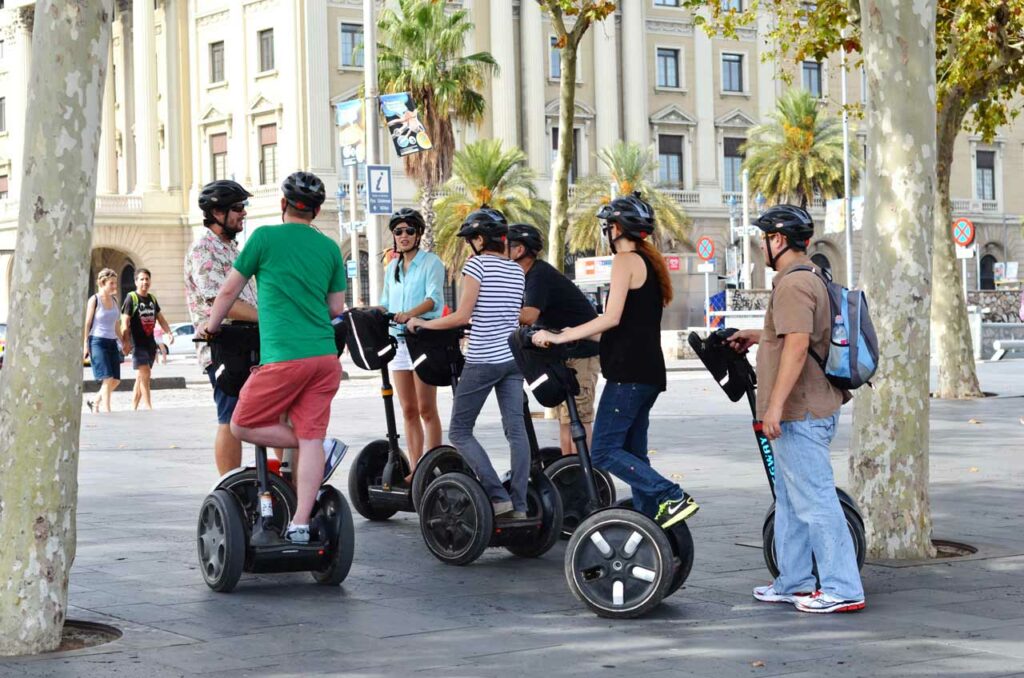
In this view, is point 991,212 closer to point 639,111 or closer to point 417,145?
point 639,111

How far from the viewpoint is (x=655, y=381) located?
7340 mm

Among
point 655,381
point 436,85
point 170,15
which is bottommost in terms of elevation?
point 655,381

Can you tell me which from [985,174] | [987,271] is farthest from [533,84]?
[987,271]

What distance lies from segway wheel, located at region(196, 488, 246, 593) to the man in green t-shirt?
0.80ft

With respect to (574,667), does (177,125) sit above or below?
above

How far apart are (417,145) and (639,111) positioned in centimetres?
4025

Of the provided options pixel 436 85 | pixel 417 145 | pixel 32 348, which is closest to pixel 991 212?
pixel 436 85

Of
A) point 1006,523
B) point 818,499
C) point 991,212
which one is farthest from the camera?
point 991,212

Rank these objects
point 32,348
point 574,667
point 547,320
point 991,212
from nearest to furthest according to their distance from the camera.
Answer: point 574,667, point 32,348, point 547,320, point 991,212

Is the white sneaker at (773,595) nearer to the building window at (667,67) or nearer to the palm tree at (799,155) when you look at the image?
the palm tree at (799,155)

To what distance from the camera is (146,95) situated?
60.8m

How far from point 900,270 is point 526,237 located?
79.9 inches

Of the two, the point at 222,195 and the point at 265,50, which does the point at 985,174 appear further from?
the point at 222,195

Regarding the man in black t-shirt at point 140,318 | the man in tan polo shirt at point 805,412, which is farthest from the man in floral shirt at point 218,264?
the man in black t-shirt at point 140,318
